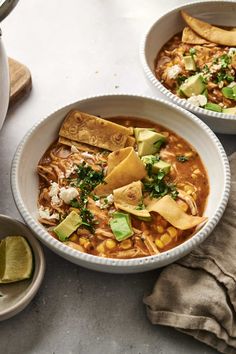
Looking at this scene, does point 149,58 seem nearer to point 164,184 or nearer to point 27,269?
point 164,184

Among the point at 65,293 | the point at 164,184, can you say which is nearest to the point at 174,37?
the point at 164,184

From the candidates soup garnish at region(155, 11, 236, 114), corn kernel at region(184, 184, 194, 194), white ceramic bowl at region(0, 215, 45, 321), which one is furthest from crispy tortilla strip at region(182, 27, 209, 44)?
white ceramic bowl at region(0, 215, 45, 321)

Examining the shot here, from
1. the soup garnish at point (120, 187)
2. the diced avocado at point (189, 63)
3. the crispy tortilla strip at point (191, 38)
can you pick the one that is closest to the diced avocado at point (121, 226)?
the soup garnish at point (120, 187)

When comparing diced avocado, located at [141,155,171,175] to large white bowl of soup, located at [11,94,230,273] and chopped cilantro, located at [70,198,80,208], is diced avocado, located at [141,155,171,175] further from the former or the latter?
chopped cilantro, located at [70,198,80,208]

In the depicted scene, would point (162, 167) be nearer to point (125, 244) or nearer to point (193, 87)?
point (125, 244)

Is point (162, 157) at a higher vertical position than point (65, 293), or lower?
higher

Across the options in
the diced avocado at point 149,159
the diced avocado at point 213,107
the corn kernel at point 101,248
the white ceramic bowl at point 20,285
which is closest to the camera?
the white ceramic bowl at point 20,285

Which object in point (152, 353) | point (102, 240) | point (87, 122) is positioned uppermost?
point (87, 122)

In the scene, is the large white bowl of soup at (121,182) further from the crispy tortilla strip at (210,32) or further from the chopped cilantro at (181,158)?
the crispy tortilla strip at (210,32)
